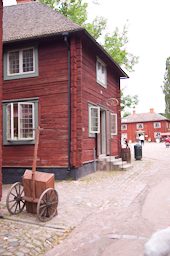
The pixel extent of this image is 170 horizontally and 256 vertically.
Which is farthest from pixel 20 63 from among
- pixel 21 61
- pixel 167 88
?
pixel 167 88

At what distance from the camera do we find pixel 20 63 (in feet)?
49.6

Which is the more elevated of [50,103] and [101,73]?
[101,73]

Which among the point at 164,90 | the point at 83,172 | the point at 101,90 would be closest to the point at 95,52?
the point at 101,90

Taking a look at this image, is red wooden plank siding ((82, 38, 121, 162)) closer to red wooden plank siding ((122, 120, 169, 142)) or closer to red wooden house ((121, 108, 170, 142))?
red wooden house ((121, 108, 170, 142))

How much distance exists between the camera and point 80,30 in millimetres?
13391

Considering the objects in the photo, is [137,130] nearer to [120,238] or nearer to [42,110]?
[42,110]

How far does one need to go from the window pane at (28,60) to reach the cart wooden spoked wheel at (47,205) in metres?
8.82

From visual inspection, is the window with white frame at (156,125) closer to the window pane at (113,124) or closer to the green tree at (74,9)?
the green tree at (74,9)

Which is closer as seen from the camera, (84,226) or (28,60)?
(84,226)

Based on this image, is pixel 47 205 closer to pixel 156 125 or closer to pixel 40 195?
pixel 40 195

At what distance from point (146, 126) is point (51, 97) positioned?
64.6m

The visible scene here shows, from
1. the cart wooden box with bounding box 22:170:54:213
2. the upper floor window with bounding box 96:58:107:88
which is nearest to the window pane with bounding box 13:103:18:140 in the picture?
the upper floor window with bounding box 96:58:107:88

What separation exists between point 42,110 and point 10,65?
281 centimetres

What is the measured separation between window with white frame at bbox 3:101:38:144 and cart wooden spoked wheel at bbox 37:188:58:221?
23.4 feet
